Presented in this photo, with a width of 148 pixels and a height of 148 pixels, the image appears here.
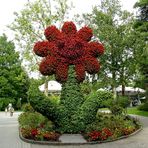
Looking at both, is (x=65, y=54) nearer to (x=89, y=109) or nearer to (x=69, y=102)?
(x=69, y=102)

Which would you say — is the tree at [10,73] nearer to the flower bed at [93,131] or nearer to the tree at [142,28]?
the tree at [142,28]

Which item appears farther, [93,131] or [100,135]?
[93,131]

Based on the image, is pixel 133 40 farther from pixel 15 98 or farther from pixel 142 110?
pixel 15 98

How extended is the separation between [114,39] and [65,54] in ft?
71.6

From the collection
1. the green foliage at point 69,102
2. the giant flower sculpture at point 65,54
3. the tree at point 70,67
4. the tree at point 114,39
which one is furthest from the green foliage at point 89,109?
the tree at point 114,39

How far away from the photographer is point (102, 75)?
1912 inches

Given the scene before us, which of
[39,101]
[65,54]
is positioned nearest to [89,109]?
[39,101]

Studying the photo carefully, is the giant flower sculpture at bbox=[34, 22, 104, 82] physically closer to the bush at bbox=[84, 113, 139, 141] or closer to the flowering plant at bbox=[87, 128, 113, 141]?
the bush at bbox=[84, 113, 139, 141]

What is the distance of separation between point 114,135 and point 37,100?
436 centimetres

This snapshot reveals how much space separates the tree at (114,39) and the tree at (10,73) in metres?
25.1

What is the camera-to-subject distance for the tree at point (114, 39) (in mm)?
47156

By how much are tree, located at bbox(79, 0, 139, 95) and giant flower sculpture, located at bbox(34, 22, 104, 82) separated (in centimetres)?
2084

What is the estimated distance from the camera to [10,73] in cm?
7225

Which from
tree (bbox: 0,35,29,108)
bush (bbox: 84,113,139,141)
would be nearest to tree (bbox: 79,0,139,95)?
bush (bbox: 84,113,139,141)
